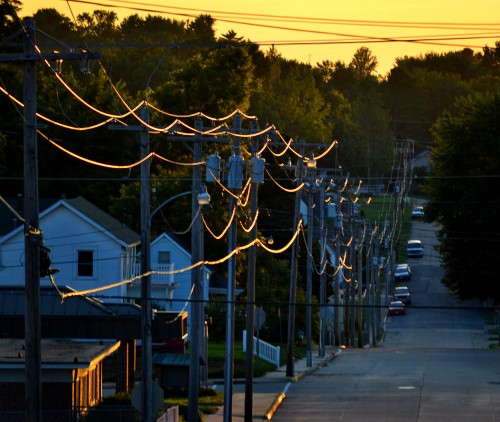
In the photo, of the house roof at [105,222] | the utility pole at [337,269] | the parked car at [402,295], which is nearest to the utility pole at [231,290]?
the house roof at [105,222]

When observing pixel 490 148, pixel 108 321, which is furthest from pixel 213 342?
pixel 108 321

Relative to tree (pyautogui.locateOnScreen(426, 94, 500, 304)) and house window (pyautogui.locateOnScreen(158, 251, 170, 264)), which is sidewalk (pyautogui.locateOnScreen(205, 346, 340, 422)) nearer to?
house window (pyautogui.locateOnScreen(158, 251, 170, 264))

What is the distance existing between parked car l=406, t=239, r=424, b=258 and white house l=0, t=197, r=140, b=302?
6549 centimetres

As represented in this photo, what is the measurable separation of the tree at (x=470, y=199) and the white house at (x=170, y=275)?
1767 cm

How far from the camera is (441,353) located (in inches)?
2653

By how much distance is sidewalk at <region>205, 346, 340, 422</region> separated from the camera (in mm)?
40062

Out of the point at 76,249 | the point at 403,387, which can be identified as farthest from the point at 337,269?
the point at 403,387

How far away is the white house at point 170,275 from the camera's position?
233ft

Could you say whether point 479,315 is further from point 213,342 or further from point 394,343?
point 213,342

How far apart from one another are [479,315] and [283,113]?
184ft

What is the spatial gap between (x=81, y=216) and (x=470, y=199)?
95.1 feet

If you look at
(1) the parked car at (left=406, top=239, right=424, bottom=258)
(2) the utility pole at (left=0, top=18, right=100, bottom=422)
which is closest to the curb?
(2) the utility pole at (left=0, top=18, right=100, bottom=422)

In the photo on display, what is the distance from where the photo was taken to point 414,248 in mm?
128750

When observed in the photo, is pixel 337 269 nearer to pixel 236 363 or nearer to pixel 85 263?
pixel 85 263
